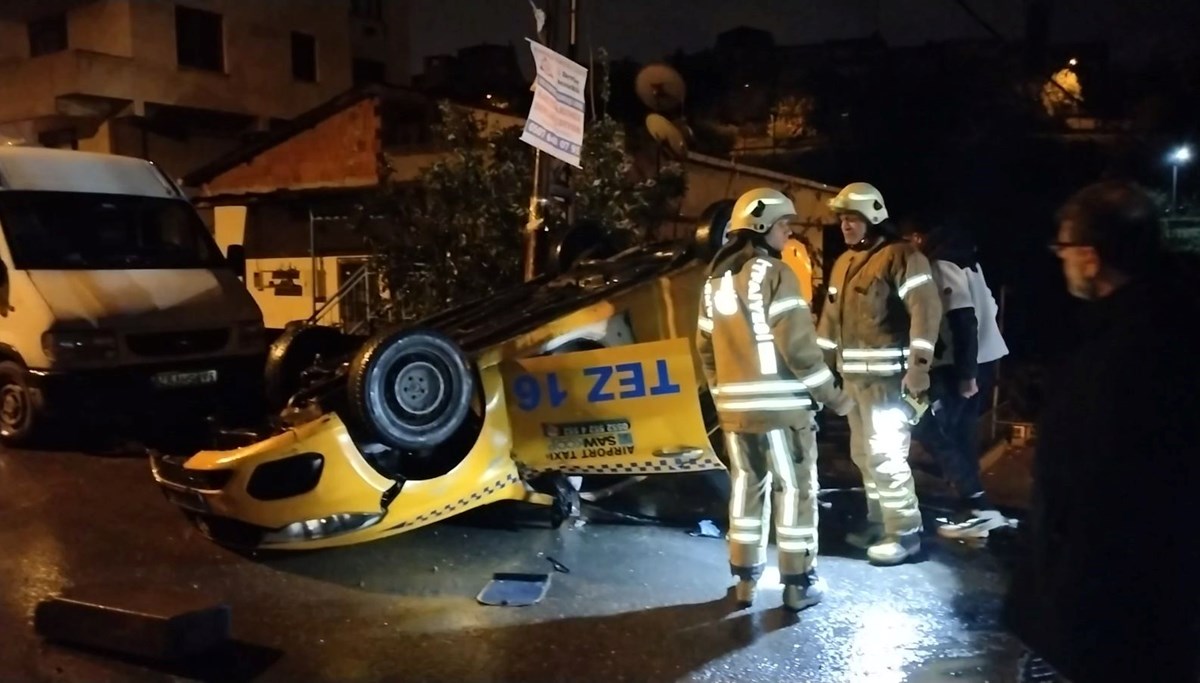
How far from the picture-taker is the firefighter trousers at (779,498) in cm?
458

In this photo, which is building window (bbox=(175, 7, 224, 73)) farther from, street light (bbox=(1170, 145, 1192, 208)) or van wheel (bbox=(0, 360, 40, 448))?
street light (bbox=(1170, 145, 1192, 208))

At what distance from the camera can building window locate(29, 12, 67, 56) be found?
25.8 meters

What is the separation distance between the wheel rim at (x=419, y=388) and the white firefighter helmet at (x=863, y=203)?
2.21m

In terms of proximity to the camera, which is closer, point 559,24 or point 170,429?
point 559,24

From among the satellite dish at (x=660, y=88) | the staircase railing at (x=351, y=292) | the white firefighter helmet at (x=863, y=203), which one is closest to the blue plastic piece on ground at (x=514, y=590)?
the white firefighter helmet at (x=863, y=203)

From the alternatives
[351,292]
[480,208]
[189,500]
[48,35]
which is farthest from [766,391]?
[48,35]

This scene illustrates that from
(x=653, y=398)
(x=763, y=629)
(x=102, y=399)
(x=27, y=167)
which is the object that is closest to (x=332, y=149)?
(x=27, y=167)

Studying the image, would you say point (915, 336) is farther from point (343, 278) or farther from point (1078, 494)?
point (343, 278)

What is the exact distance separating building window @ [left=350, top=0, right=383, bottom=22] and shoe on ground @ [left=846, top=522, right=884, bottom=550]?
99.6 ft

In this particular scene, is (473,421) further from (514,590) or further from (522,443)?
(514,590)

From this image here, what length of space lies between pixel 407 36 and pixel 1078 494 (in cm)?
3567

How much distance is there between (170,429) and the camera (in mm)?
8789

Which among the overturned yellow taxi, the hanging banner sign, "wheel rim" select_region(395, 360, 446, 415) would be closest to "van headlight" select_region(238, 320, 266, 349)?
the overturned yellow taxi

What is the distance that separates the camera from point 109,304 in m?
8.36
